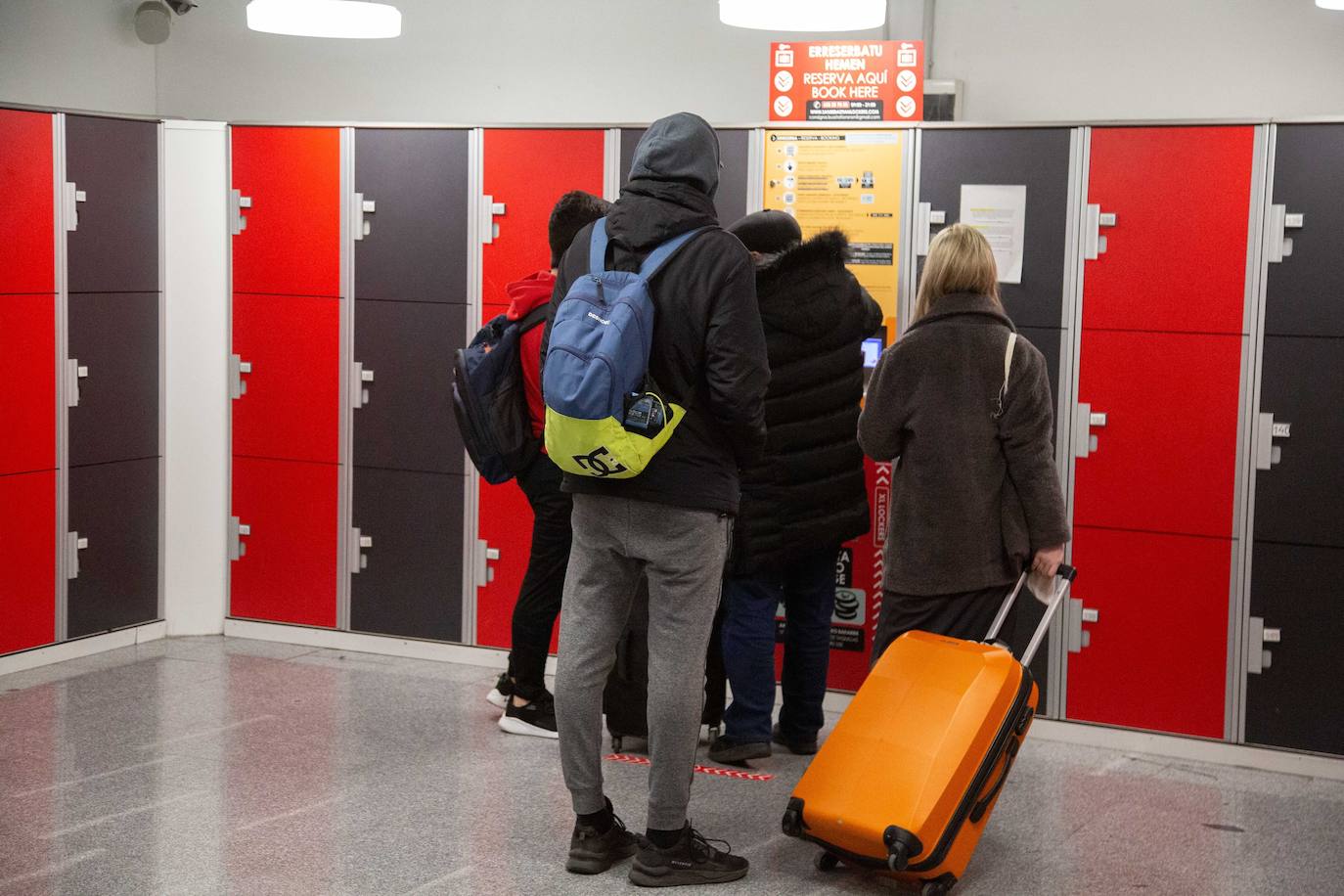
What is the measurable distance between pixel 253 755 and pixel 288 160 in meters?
2.27

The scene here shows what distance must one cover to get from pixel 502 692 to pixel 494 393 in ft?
3.48

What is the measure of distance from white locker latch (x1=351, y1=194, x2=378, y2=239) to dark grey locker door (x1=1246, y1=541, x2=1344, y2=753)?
3.17 metres

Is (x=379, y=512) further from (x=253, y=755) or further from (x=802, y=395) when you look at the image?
(x=802, y=395)

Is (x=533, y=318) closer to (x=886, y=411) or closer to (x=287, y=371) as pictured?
(x=886, y=411)

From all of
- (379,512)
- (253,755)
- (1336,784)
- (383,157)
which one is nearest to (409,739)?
(253,755)

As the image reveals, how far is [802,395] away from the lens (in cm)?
395

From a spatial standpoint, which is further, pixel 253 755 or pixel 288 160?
pixel 288 160

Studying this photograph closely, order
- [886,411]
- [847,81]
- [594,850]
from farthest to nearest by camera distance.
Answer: [847,81] → [886,411] → [594,850]

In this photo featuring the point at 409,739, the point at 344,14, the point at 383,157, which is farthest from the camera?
the point at 383,157

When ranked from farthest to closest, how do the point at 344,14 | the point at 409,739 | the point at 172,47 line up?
the point at 172,47 < the point at 344,14 < the point at 409,739

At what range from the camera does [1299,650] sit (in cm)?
425

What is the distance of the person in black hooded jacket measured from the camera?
2996mm

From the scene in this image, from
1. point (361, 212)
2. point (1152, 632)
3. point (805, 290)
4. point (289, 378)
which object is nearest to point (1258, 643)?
point (1152, 632)

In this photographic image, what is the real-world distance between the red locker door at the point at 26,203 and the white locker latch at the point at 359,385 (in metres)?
1.07
